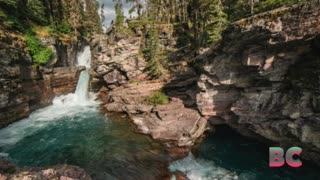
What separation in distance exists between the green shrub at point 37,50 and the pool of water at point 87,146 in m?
8.63

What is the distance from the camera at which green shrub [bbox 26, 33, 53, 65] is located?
28797 mm

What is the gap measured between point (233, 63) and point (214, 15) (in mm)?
14584

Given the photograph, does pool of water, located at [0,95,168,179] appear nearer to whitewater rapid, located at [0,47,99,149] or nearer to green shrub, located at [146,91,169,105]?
whitewater rapid, located at [0,47,99,149]

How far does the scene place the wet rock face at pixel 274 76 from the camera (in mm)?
13195

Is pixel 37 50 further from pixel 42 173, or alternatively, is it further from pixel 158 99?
pixel 42 173

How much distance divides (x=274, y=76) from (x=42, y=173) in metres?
17.0

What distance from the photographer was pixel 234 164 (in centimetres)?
1573

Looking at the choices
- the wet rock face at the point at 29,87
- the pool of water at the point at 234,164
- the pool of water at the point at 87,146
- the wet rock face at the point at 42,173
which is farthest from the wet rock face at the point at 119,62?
the wet rock face at the point at 42,173

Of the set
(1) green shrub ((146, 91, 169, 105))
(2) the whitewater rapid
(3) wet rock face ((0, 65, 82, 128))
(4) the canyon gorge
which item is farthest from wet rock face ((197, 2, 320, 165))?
(3) wet rock face ((0, 65, 82, 128))

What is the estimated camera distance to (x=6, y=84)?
21.9m

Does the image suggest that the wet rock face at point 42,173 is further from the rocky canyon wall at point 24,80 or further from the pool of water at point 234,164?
the rocky canyon wall at point 24,80

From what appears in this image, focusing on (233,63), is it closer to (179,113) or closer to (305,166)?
(179,113)

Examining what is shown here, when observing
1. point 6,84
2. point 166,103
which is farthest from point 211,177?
point 6,84

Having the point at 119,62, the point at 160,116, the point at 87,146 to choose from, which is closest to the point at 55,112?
the point at 119,62
